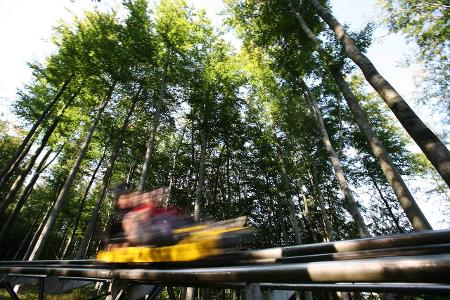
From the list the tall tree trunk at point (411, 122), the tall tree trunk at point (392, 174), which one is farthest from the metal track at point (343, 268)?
the tall tree trunk at point (392, 174)

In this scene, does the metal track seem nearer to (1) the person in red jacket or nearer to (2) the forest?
(1) the person in red jacket

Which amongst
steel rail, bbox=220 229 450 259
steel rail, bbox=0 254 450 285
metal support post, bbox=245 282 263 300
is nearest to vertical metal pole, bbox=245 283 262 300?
metal support post, bbox=245 282 263 300

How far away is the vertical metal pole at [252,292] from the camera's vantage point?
6.79ft

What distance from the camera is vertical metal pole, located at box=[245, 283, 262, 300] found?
207 cm

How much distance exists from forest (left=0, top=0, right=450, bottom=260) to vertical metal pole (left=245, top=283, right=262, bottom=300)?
8.72 metres

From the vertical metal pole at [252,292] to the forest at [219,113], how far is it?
28.6 ft

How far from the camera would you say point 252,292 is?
82.2 inches

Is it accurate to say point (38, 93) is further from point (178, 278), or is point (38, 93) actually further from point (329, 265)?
point (329, 265)

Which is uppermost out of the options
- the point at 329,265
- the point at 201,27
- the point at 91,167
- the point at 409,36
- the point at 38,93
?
the point at 201,27

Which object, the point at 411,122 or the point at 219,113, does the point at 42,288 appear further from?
the point at 219,113

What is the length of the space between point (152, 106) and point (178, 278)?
20699 mm

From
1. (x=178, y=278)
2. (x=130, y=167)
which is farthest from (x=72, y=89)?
(x=178, y=278)

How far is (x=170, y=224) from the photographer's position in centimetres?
521

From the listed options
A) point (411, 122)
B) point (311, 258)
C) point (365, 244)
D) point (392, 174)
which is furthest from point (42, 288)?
point (392, 174)
